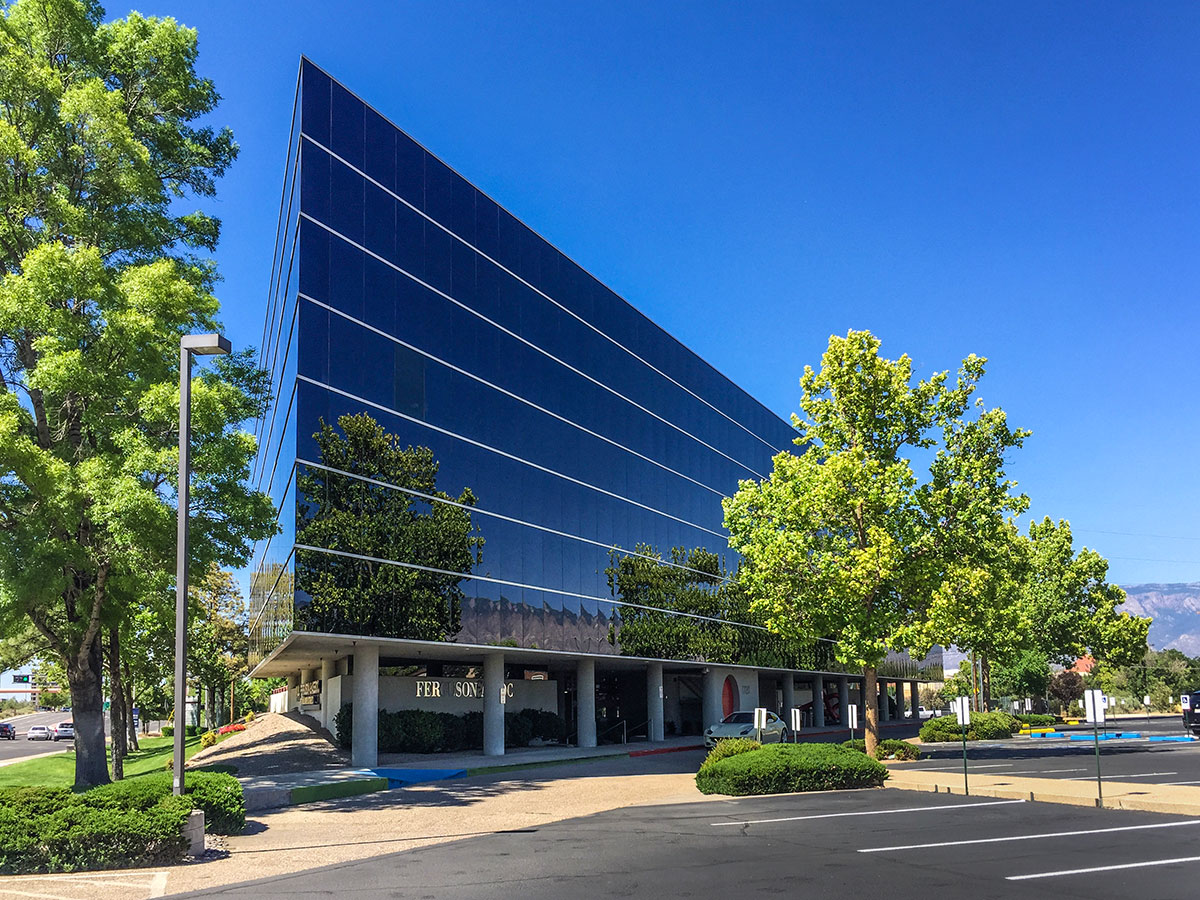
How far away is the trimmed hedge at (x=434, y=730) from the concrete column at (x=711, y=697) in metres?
12.9

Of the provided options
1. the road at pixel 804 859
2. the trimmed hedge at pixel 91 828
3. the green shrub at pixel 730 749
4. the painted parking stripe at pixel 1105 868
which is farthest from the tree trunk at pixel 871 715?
the trimmed hedge at pixel 91 828

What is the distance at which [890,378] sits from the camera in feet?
107

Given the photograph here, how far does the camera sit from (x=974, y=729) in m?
49.0

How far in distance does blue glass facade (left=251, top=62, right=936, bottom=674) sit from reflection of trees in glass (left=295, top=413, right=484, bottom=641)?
0.20ft

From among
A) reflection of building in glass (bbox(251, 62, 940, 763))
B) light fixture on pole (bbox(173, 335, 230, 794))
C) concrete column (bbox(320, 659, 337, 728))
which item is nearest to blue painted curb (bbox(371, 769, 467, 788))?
reflection of building in glass (bbox(251, 62, 940, 763))

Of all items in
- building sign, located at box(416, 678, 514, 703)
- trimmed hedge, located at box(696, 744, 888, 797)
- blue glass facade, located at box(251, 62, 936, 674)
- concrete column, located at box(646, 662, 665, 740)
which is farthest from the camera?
concrete column, located at box(646, 662, 665, 740)

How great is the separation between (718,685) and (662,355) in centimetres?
1808

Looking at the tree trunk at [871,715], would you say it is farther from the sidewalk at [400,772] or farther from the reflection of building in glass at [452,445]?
the reflection of building in glass at [452,445]

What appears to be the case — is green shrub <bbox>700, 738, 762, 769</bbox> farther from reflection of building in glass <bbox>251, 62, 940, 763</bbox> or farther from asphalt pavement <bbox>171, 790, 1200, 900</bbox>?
reflection of building in glass <bbox>251, 62, 940, 763</bbox>

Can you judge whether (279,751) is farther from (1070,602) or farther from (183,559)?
(1070,602)

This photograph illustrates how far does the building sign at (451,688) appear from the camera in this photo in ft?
121

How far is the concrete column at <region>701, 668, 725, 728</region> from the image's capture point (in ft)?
171

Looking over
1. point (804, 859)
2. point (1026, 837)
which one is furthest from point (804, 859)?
point (1026, 837)

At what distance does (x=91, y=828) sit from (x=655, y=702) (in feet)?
115
